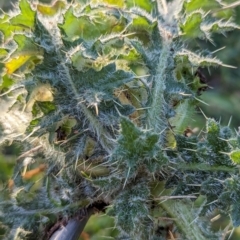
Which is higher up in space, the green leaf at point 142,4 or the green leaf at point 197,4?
the green leaf at point 142,4

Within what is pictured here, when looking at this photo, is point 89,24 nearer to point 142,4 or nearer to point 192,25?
point 142,4

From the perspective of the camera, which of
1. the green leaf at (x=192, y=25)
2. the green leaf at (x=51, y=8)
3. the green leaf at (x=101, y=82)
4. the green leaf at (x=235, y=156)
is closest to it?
the green leaf at (x=235, y=156)

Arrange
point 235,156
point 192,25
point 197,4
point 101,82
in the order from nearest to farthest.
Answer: point 235,156, point 101,82, point 192,25, point 197,4

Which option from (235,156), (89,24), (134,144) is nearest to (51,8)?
(89,24)

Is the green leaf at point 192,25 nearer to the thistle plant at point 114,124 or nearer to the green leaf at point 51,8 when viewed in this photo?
the thistle plant at point 114,124

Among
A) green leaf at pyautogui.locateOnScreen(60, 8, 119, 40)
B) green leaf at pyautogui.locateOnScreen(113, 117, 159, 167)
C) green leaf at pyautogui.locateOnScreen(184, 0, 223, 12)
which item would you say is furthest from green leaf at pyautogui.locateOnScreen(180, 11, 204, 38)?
green leaf at pyautogui.locateOnScreen(113, 117, 159, 167)

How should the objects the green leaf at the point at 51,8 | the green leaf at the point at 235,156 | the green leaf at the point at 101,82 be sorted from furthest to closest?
1. the green leaf at the point at 51,8
2. the green leaf at the point at 101,82
3. the green leaf at the point at 235,156

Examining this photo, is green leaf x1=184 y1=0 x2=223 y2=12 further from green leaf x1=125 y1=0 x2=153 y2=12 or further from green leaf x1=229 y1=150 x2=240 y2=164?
green leaf x1=229 y1=150 x2=240 y2=164

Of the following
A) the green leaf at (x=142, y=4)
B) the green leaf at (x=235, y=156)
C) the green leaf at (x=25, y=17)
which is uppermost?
the green leaf at (x=25, y=17)

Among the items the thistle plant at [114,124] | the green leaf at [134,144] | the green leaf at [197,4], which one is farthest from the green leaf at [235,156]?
the green leaf at [197,4]

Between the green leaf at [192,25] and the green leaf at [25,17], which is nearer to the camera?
the green leaf at [25,17]
